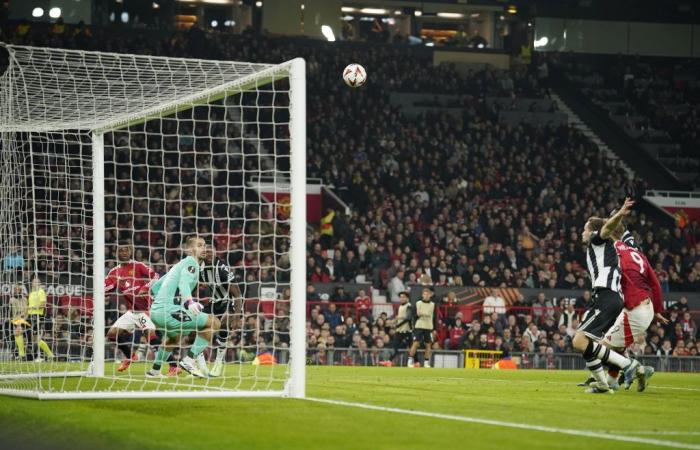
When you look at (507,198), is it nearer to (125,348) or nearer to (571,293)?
(571,293)

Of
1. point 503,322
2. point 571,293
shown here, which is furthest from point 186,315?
point 571,293

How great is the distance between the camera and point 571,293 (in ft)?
102

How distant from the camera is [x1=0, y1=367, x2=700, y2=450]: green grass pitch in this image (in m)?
7.83

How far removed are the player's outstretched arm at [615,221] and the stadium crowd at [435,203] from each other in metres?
13.8

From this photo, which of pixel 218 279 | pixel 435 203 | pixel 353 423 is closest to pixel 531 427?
pixel 353 423

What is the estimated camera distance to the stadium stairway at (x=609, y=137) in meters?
41.2

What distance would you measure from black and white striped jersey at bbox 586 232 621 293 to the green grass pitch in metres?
1.46

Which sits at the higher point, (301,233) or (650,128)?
(650,128)

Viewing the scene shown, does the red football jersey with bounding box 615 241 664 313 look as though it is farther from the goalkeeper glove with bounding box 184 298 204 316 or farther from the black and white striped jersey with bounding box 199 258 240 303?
the black and white striped jersey with bounding box 199 258 240 303

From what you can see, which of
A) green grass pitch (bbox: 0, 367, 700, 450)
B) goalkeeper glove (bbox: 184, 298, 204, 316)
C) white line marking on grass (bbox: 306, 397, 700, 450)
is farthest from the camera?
goalkeeper glove (bbox: 184, 298, 204, 316)

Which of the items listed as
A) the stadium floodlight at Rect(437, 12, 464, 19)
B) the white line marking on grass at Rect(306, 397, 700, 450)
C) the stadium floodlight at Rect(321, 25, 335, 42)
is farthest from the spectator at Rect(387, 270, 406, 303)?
the stadium floodlight at Rect(437, 12, 464, 19)

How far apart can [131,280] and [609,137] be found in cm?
2971

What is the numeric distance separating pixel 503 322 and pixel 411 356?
142 inches

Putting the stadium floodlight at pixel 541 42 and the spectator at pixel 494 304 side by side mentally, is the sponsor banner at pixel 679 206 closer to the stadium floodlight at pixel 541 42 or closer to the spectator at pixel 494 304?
the spectator at pixel 494 304
